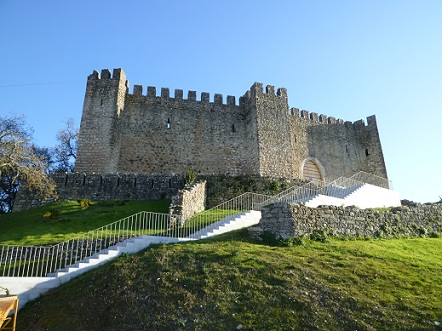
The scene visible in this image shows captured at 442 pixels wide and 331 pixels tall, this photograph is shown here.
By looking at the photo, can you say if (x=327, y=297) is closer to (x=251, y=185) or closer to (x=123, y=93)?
(x=251, y=185)

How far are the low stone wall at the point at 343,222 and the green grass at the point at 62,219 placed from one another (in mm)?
7771

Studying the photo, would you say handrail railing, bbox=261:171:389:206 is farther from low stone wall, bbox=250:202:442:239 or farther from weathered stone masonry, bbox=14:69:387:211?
weathered stone masonry, bbox=14:69:387:211

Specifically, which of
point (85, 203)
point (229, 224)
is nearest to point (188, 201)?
point (229, 224)

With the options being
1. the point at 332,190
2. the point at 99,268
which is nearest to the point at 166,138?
the point at 332,190

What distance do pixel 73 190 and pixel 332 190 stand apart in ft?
52.2

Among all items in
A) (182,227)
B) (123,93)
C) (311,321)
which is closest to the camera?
(311,321)

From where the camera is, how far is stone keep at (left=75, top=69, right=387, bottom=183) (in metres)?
25.8

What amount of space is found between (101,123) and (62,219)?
401 inches

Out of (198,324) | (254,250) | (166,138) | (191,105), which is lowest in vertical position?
(198,324)

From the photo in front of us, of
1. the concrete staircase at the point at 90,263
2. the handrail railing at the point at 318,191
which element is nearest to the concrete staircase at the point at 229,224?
the concrete staircase at the point at 90,263

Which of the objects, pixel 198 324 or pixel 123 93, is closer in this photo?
pixel 198 324

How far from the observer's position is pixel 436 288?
9.00 m

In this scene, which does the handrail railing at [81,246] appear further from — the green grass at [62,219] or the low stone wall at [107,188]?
the low stone wall at [107,188]

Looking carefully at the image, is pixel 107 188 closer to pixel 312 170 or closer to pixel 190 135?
pixel 190 135
